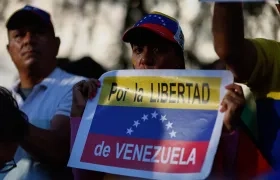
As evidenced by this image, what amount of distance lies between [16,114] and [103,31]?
0.86 metres

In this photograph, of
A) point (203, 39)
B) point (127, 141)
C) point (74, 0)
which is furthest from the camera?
point (74, 0)

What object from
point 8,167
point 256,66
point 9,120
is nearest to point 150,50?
point 256,66

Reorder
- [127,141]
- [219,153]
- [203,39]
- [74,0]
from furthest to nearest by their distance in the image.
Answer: [74,0]
[203,39]
[127,141]
[219,153]

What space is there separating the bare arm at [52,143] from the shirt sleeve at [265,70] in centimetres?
83

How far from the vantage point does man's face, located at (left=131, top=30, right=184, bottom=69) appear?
9.36ft

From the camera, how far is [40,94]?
345cm

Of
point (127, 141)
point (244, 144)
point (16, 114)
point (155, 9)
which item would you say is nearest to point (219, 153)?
point (244, 144)

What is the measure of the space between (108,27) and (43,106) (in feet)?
1.53

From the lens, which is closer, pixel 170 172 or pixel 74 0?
pixel 170 172

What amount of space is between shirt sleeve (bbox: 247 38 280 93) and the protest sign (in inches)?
4.5

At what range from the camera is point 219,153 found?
8.60 ft

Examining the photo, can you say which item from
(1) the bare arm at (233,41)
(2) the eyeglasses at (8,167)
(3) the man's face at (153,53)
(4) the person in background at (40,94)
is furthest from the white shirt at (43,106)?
(1) the bare arm at (233,41)

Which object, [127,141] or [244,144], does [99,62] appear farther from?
[244,144]

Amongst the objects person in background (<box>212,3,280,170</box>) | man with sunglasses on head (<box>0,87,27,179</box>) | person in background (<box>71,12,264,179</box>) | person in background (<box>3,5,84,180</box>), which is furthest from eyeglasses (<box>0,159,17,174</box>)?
person in background (<box>212,3,280,170</box>)
